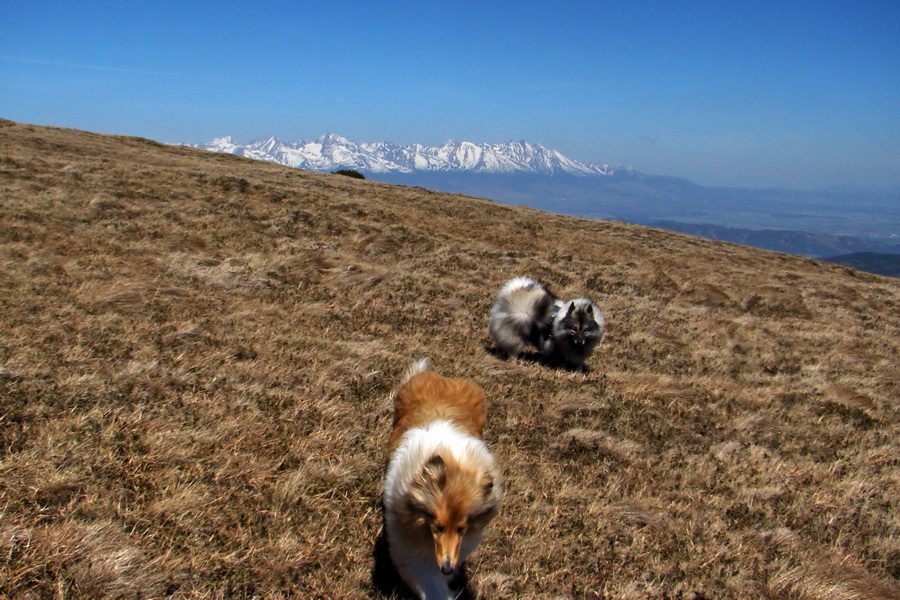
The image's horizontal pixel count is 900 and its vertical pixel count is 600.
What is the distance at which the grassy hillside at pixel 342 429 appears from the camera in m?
3.89

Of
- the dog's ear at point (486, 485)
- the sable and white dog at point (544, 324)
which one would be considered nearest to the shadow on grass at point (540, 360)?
the sable and white dog at point (544, 324)

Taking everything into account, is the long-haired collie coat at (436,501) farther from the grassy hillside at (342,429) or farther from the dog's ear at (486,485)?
the grassy hillside at (342,429)

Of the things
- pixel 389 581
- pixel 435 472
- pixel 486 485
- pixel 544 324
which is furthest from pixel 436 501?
pixel 544 324

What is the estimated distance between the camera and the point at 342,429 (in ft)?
18.9

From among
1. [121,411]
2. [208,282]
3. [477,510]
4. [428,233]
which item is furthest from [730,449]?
[428,233]

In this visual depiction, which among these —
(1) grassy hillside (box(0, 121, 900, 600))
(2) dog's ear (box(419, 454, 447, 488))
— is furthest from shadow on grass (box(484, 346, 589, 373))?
(2) dog's ear (box(419, 454, 447, 488))

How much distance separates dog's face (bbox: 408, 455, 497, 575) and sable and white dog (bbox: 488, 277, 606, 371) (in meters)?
6.29

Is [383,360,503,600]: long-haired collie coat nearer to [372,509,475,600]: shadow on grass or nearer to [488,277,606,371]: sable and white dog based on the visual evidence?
[372,509,475,600]: shadow on grass

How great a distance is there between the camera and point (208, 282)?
1054cm

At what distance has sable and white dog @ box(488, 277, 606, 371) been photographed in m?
9.43

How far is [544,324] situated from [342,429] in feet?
17.9

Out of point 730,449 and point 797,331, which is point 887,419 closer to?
point 730,449

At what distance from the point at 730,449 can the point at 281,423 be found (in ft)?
21.3

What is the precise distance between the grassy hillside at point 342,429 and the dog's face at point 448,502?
3.26 ft
